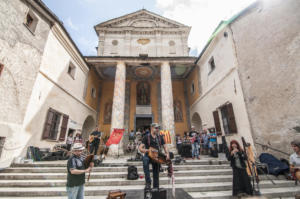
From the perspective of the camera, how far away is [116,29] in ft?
52.2

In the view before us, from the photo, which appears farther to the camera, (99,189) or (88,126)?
(88,126)

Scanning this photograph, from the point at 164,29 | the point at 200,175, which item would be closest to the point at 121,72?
the point at 164,29

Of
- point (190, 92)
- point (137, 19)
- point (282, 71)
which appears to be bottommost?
point (282, 71)

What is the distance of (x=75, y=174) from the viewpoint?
2.61 m

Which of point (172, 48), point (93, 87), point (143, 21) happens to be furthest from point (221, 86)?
point (143, 21)

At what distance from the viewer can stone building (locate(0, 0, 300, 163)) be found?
546 cm

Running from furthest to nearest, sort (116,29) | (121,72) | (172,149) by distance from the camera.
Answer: (116,29)
(121,72)
(172,149)

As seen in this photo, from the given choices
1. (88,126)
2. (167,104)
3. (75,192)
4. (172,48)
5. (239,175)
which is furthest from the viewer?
→ (172,48)

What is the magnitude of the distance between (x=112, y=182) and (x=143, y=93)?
1153 centimetres

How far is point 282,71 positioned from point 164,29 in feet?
42.7

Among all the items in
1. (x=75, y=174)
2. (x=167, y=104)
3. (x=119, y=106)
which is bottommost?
(x=75, y=174)

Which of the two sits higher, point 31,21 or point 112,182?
point 31,21

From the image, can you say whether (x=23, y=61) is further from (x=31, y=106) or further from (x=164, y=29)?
(x=164, y=29)

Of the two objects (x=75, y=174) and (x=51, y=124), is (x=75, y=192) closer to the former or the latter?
→ (x=75, y=174)
